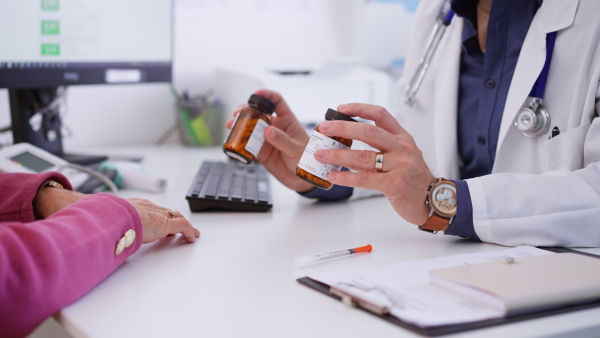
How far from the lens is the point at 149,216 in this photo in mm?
1005

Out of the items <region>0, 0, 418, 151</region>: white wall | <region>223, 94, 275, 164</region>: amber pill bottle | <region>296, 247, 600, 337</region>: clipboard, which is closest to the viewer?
<region>296, 247, 600, 337</region>: clipboard

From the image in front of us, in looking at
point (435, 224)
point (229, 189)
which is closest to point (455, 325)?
point (435, 224)

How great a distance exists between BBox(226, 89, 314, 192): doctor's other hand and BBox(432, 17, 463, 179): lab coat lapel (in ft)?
0.99

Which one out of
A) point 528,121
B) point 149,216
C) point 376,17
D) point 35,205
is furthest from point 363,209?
point 376,17

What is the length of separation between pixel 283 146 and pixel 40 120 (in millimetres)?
816

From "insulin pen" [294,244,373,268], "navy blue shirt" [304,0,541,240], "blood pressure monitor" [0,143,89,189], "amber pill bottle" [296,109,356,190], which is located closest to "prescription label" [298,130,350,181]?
"amber pill bottle" [296,109,356,190]

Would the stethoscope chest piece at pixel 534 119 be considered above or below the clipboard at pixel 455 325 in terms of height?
above

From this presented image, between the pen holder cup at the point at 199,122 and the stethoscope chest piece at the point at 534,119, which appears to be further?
the pen holder cup at the point at 199,122

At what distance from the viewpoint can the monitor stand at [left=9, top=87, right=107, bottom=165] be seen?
5.46 feet

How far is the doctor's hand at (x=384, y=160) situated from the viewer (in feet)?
3.12

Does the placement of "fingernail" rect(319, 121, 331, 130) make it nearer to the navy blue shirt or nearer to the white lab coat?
the white lab coat

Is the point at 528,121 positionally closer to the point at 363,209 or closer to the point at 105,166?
the point at 363,209

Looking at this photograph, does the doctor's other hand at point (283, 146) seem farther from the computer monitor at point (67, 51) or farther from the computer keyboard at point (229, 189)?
the computer monitor at point (67, 51)

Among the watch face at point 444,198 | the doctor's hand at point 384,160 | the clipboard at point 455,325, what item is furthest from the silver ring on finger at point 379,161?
the clipboard at point 455,325
